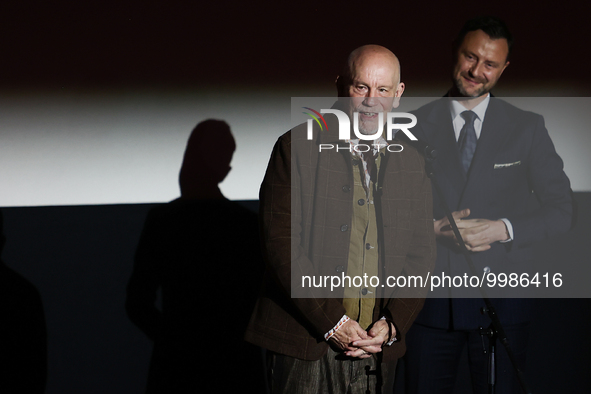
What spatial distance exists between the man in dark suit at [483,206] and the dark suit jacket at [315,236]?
1.24 feet

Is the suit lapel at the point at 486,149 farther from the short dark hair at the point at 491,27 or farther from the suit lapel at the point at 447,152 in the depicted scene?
the short dark hair at the point at 491,27

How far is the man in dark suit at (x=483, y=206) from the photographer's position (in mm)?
2172

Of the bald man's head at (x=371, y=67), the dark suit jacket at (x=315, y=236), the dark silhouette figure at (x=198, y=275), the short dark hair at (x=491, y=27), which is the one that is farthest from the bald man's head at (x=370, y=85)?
the dark silhouette figure at (x=198, y=275)

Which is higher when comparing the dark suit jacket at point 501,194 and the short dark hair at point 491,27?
the short dark hair at point 491,27

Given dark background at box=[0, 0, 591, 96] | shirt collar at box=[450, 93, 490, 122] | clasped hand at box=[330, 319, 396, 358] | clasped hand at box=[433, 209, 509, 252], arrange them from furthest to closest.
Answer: dark background at box=[0, 0, 591, 96], shirt collar at box=[450, 93, 490, 122], clasped hand at box=[433, 209, 509, 252], clasped hand at box=[330, 319, 396, 358]

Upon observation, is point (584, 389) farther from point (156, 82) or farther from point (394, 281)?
point (156, 82)

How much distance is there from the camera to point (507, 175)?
7.28 ft

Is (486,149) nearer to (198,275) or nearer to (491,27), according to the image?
(491,27)

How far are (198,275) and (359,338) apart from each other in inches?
52.0

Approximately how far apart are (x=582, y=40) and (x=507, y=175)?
1087 mm

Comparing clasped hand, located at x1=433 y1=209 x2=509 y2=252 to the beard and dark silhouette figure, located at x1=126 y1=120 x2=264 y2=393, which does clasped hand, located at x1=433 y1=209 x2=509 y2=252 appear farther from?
dark silhouette figure, located at x1=126 y1=120 x2=264 y2=393

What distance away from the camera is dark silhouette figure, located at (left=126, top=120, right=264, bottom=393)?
2.82 metres

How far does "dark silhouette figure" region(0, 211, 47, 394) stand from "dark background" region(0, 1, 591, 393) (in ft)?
0.17

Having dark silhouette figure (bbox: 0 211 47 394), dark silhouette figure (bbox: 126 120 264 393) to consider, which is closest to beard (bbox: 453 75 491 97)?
dark silhouette figure (bbox: 126 120 264 393)
